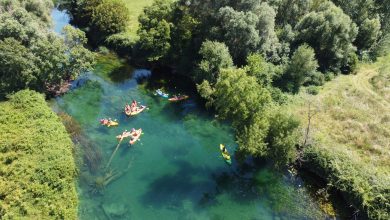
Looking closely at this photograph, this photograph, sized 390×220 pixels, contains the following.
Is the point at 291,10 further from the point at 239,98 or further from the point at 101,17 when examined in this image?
the point at 101,17

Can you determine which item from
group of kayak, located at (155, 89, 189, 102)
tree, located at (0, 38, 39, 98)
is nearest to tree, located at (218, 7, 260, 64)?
group of kayak, located at (155, 89, 189, 102)

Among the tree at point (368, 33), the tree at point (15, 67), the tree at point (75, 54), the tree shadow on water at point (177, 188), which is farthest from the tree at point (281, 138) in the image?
the tree at point (368, 33)

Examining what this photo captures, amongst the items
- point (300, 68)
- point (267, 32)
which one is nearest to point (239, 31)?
point (267, 32)

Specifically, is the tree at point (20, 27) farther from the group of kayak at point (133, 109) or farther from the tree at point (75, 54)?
the group of kayak at point (133, 109)

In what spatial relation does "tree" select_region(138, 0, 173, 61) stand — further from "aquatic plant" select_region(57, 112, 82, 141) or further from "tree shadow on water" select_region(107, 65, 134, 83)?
"aquatic plant" select_region(57, 112, 82, 141)

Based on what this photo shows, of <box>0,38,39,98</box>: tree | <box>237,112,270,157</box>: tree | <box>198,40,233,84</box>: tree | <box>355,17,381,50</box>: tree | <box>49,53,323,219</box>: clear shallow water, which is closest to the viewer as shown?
<box>237,112,270,157</box>: tree

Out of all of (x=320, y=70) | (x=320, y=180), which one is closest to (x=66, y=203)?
(x=320, y=180)
